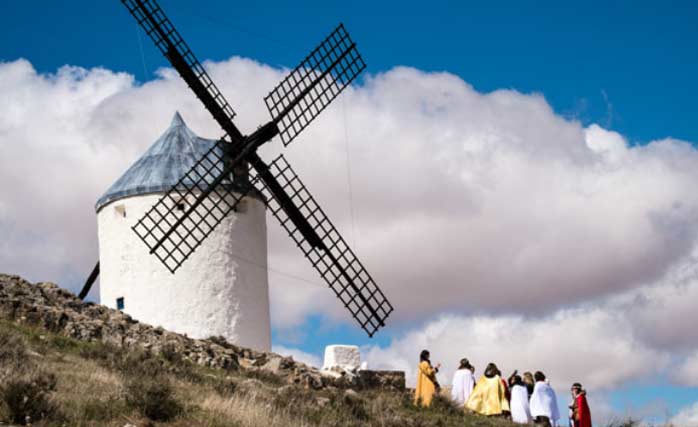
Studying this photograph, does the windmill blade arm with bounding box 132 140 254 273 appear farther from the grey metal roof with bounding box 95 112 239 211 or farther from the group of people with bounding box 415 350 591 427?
the group of people with bounding box 415 350 591 427

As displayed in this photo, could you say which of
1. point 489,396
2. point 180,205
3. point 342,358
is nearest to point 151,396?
point 489,396

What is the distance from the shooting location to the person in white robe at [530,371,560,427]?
15.5 meters

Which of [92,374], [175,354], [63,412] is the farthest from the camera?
[175,354]

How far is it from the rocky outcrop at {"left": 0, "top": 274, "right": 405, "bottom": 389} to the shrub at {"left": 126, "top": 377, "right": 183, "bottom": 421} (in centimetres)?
434

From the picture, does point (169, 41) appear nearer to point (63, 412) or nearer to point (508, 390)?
point (508, 390)

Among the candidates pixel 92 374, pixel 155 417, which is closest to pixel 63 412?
pixel 155 417

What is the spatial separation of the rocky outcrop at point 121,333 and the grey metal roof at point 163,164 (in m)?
3.20

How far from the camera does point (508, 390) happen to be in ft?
53.5

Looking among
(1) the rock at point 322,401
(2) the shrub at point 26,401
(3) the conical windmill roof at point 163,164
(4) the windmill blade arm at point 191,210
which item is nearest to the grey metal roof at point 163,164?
(3) the conical windmill roof at point 163,164

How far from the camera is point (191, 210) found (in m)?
19.4

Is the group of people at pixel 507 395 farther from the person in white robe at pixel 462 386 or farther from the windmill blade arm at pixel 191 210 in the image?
the windmill blade arm at pixel 191 210

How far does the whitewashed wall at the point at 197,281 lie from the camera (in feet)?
64.5

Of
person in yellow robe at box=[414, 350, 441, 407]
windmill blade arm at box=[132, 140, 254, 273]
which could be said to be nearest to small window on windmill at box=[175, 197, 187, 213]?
windmill blade arm at box=[132, 140, 254, 273]

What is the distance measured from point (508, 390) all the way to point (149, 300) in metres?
7.01
